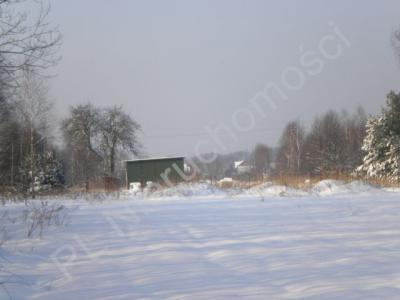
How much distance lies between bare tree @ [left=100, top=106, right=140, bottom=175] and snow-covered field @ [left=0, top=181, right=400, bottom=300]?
3748 cm

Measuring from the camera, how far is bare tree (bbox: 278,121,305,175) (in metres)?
56.0

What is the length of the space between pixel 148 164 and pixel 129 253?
108ft

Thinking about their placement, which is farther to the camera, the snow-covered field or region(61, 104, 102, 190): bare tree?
region(61, 104, 102, 190): bare tree

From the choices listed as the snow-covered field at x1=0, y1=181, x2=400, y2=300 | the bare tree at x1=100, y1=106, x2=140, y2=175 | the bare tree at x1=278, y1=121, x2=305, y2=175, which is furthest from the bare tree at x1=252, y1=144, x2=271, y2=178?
the snow-covered field at x1=0, y1=181, x2=400, y2=300

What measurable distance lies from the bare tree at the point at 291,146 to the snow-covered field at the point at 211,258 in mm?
45872

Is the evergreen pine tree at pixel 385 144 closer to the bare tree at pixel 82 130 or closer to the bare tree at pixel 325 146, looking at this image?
the bare tree at pixel 325 146

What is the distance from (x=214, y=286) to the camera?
4414 mm

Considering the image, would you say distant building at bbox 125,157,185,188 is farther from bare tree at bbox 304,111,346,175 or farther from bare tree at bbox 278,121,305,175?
bare tree at bbox 278,121,305,175

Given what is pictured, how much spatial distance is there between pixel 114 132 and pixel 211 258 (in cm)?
4234

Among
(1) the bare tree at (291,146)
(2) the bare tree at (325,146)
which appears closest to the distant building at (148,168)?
(2) the bare tree at (325,146)

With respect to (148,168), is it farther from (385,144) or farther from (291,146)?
(291,146)

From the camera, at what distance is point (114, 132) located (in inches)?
1845

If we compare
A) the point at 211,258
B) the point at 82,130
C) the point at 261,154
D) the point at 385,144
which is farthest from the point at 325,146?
the point at 211,258

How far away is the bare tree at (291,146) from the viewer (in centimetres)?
5599
